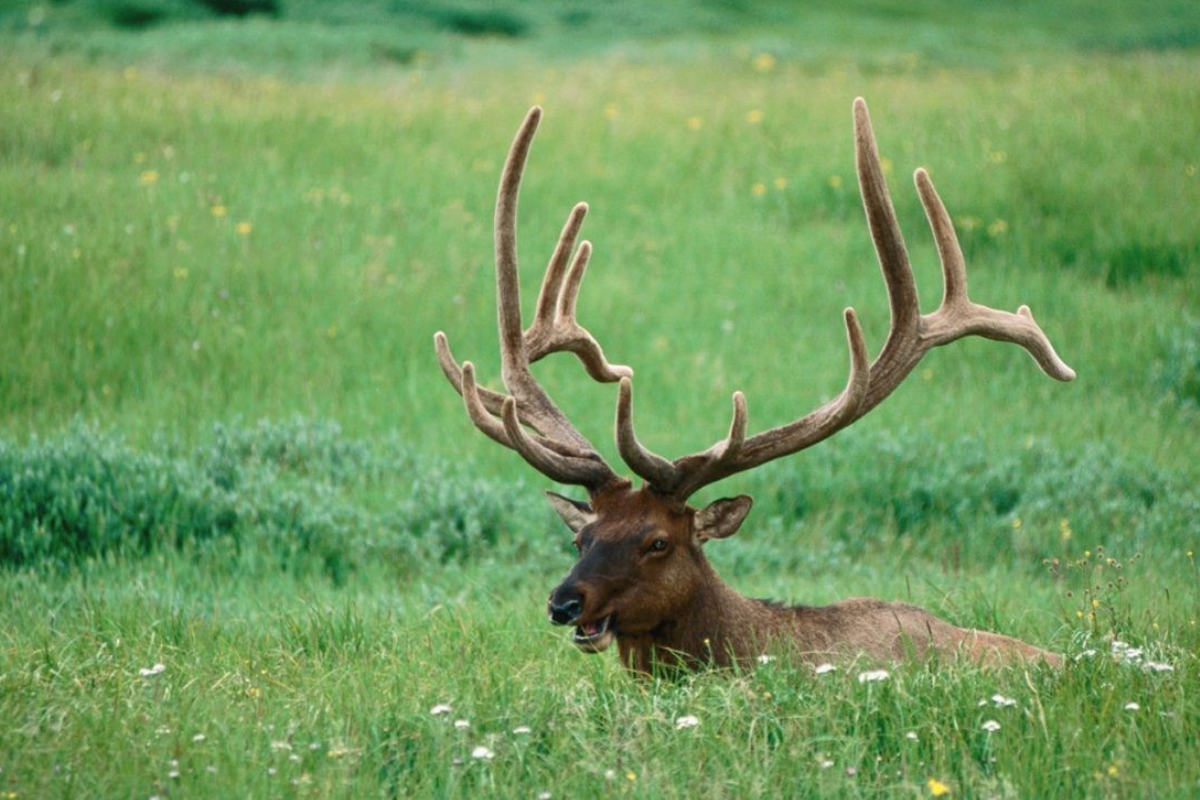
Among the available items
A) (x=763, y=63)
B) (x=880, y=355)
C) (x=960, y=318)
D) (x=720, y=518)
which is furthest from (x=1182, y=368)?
(x=763, y=63)

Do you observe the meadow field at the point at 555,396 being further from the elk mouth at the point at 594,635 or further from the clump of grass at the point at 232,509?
the elk mouth at the point at 594,635

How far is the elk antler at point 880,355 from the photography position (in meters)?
6.00

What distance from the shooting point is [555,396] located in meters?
11.8

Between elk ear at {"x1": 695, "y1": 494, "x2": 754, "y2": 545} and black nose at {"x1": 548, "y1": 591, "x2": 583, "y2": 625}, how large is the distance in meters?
0.73

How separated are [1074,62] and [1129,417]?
472 inches

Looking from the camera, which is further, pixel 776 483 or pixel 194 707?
pixel 776 483

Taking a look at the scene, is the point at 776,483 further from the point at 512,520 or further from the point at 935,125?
the point at 935,125

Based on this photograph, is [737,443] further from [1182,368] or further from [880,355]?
[1182,368]

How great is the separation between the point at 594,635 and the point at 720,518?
2.50ft

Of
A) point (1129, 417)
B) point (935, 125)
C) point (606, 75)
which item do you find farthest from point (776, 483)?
point (606, 75)

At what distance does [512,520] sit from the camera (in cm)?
1005

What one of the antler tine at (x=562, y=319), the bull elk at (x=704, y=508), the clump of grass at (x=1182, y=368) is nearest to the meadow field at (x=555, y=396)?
the clump of grass at (x=1182, y=368)

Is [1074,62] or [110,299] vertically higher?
[1074,62]

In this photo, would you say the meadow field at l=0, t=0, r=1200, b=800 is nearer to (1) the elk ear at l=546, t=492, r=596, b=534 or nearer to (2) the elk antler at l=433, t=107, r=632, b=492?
(1) the elk ear at l=546, t=492, r=596, b=534
